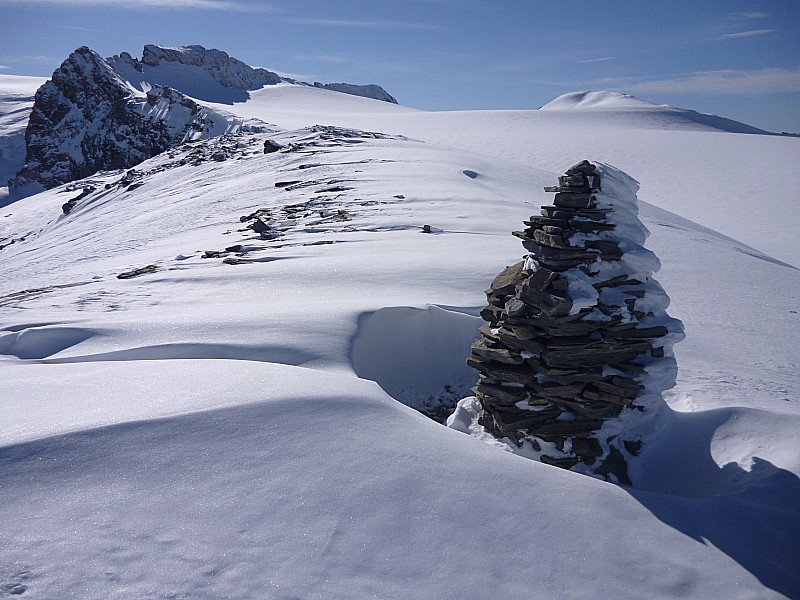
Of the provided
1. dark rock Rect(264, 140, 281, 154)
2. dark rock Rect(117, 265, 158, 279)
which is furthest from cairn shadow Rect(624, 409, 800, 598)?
dark rock Rect(264, 140, 281, 154)

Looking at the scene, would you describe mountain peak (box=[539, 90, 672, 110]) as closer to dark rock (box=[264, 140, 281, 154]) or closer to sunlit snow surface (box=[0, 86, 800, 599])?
dark rock (box=[264, 140, 281, 154])

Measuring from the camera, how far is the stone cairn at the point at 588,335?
4.76m

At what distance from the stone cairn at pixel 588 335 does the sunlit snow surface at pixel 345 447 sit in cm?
47

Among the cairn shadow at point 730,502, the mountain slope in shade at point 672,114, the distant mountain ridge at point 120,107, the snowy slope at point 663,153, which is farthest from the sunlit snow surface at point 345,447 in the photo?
the mountain slope in shade at point 672,114

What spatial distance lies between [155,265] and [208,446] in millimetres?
7892

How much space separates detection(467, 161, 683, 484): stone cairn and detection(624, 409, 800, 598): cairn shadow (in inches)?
13.7

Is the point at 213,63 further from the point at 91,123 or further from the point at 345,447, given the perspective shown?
the point at 345,447

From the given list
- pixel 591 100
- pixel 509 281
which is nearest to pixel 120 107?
pixel 509 281

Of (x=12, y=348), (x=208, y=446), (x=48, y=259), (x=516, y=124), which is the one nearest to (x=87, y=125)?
(x=516, y=124)

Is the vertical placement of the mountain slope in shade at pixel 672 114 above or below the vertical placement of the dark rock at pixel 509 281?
above

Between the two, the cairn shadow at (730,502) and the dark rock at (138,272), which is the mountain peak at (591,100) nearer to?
the dark rock at (138,272)

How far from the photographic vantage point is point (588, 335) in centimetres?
480

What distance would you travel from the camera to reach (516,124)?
43719 millimetres

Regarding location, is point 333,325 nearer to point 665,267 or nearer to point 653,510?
point 653,510
